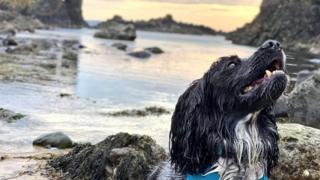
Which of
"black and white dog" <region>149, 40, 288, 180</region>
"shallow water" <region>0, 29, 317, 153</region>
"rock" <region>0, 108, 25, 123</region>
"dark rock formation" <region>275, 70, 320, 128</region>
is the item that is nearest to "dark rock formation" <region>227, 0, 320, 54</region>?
"shallow water" <region>0, 29, 317, 153</region>

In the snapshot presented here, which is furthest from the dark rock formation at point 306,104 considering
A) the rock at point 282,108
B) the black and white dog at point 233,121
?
the black and white dog at point 233,121

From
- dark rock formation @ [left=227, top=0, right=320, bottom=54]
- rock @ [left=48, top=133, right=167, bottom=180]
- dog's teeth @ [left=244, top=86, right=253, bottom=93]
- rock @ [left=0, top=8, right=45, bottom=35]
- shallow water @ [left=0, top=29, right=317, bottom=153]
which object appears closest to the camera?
dog's teeth @ [left=244, top=86, right=253, bottom=93]

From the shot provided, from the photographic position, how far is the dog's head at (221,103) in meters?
5.12

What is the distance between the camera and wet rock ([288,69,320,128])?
15609 millimetres

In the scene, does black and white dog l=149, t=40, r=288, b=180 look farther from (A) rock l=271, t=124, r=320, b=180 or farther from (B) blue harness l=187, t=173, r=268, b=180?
(A) rock l=271, t=124, r=320, b=180

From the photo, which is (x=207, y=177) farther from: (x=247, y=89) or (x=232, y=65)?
(x=232, y=65)

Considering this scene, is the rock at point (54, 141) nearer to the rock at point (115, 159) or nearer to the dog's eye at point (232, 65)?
the rock at point (115, 159)

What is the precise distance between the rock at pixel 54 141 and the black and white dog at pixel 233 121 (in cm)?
774

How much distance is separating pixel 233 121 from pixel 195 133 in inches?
14.0

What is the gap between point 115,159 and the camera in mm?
9141

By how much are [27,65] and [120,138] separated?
24.9m

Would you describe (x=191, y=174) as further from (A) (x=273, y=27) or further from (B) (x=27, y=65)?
(A) (x=273, y=27)

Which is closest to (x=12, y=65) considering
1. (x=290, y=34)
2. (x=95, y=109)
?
(x=95, y=109)

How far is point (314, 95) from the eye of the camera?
51.8ft
